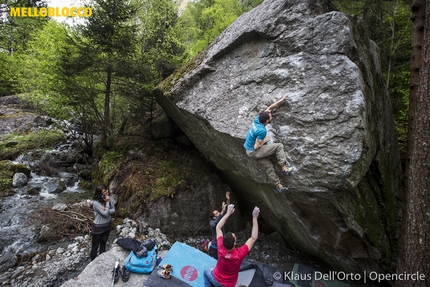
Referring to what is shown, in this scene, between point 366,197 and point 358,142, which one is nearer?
point 358,142

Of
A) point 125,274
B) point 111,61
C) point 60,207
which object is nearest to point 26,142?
point 60,207

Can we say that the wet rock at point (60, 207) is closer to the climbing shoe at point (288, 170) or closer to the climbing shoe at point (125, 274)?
the climbing shoe at point (125, 274)

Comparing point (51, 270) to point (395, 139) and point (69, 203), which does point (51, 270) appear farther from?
point (395, 139)

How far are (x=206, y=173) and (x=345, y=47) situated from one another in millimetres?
6822

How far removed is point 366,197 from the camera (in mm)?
5711

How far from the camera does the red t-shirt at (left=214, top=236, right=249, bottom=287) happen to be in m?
3.96

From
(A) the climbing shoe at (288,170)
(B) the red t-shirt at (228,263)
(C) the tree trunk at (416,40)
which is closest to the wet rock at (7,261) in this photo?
(B) the red t-shirt at (228,263)

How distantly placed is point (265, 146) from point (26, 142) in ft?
54.7

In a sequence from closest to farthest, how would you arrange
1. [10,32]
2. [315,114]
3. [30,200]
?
[315,114]
[30,200]
[10,32]

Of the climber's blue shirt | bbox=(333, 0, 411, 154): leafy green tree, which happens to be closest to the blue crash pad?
the climber's blue shirt

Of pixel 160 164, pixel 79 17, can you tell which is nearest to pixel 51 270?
pixel 160 164

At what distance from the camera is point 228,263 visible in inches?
160

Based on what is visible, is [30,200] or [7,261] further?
[30,200]

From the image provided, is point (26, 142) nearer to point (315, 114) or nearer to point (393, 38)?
point (315, 114)
